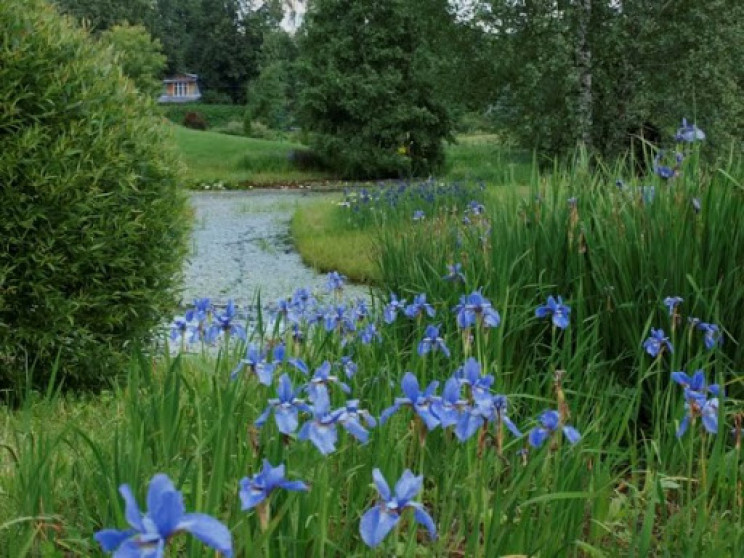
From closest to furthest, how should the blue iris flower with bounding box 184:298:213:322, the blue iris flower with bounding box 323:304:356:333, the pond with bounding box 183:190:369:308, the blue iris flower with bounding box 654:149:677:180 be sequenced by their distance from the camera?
1. the blue iris flower with bounding box 184:298:213:322
2. the blue iris flower with bounding box 323:304:356:333
3. the blue iris flower with bounding box 654:149:677:180
4. the pond with bounding box 183:190:369:308

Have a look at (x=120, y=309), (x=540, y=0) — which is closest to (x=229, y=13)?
(x=540, y=0)

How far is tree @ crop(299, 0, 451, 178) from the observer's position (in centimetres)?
2452

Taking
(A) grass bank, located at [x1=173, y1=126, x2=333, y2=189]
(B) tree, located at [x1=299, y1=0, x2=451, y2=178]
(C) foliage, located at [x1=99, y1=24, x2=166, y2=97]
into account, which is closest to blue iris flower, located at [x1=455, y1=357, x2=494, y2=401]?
(A) grass bank, located at [x1=173, y1=126, x2=333, y2=189]

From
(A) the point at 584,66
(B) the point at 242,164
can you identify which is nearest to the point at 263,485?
(A) the point at 584,66

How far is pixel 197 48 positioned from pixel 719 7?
60.0 m

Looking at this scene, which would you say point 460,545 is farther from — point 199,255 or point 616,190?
point 199,255

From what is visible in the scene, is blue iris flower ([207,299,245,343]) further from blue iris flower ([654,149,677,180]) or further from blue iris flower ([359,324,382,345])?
blue iris flower ([654,149,677,180])

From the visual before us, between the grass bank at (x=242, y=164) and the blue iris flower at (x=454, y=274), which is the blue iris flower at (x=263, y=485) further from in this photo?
the grass bank at (x=242, y=164)

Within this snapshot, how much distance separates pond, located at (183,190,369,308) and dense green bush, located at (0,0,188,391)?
0.51m

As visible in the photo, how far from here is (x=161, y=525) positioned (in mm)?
707

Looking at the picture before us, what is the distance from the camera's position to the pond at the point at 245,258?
8.10 m

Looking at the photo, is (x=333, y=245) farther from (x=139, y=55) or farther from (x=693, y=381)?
(x=139, y=55)

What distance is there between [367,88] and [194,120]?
1045 inches

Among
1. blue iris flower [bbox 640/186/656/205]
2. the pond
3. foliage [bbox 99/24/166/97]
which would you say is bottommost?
the pond
